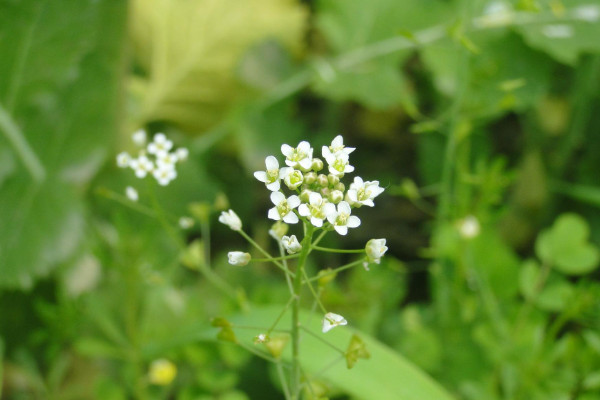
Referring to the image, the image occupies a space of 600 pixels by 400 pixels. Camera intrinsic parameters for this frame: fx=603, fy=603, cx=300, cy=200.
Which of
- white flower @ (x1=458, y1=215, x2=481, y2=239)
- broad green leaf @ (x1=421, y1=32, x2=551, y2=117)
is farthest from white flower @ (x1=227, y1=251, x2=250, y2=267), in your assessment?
broad green leaf @ (x1=421, y1=32, x2=551, y2=117)

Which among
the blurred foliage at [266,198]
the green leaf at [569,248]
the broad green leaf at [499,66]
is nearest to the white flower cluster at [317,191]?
the blurred foliage at [266,198]

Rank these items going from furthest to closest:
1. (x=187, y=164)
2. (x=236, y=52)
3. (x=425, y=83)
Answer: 1. (x=425, y=83)
2. (x=236, y=52)
3. (x=187, y=164)

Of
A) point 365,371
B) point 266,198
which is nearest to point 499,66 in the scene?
point 266,198

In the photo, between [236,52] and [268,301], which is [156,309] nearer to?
[268,301]

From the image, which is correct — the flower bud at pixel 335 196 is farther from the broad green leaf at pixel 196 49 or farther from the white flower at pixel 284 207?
the broad green leaf at pixel 196 49

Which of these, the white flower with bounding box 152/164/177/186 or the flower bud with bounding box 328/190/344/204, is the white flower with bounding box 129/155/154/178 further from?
the flower bud with bounding box 328/190/344/204

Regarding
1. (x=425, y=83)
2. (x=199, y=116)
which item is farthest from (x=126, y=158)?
(x=425, y=83)
